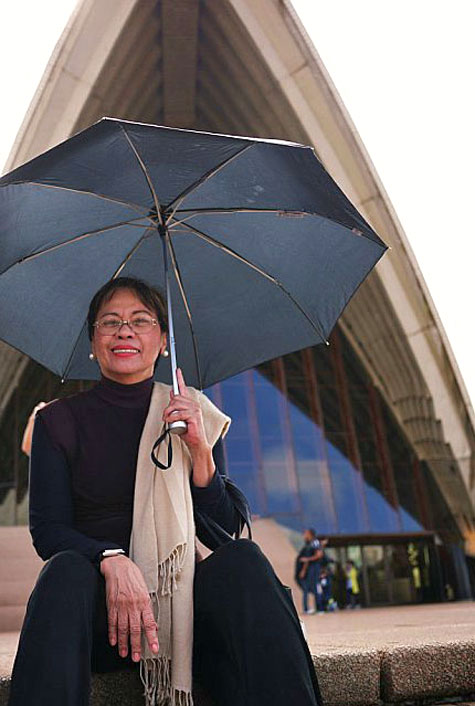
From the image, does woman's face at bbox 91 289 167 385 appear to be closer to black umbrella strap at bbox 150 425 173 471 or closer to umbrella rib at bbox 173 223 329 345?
black umbrella strap at bbox 150 425 173 471

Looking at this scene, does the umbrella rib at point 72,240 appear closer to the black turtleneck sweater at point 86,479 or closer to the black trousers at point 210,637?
the black turtleneck sweater at point 86,479

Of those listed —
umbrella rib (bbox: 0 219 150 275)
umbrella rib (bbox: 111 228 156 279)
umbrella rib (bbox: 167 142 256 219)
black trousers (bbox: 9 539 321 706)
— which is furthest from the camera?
umbrella rib (bbox: 111 228 156 279)

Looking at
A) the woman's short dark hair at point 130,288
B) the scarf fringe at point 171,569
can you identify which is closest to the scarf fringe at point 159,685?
the scarf fringe at point 171,569

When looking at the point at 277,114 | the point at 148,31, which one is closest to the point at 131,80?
the point at 148,31

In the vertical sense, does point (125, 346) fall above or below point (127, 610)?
above

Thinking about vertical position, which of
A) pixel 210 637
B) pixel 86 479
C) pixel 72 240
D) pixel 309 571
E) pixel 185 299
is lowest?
pixel 210 637

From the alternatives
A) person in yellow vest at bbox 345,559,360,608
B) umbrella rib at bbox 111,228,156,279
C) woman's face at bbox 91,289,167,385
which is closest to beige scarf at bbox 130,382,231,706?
woman's face at bbox 91,289,167,385

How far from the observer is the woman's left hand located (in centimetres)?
227

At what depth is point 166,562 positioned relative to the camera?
7.22 ft

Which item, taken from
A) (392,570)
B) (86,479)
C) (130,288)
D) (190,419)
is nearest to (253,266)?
(130,288)

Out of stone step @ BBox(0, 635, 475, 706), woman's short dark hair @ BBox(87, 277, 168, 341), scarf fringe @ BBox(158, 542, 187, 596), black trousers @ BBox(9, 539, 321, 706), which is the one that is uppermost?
woman's short dark hair @ BBox(87, 277, 168, 341)

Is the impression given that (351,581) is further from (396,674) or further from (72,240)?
(72,240)

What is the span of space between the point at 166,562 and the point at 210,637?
0.26 m

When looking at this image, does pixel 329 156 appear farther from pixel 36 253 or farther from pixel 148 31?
pixel 36 253
